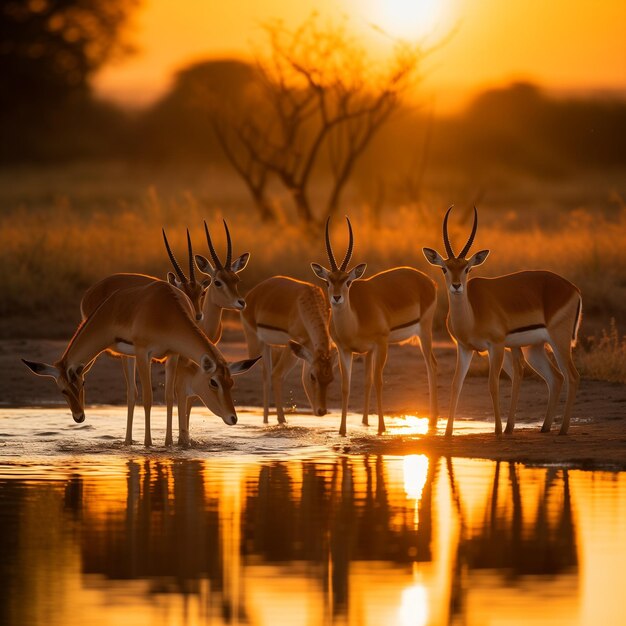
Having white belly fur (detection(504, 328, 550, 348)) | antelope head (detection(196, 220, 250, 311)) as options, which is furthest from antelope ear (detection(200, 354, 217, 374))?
white belly fur (detection(504, 328, 550, 348))

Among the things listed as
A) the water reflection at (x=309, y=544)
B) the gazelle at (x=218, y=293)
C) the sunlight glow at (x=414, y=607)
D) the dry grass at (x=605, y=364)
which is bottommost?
the sunlight glow at (x=414, y=607)

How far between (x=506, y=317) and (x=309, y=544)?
543cm

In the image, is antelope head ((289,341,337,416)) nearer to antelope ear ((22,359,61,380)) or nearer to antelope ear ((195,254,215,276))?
antelope ear ((195,254,215,276))

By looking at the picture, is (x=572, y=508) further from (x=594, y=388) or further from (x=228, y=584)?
(x=594, y=388)

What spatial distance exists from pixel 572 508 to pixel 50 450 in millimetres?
4594

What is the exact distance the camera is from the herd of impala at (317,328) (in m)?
12.8

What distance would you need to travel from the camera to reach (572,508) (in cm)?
963

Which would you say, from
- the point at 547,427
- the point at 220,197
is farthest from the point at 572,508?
the point at 220,197

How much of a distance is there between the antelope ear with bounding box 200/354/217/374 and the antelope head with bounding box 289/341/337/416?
185 centimetres

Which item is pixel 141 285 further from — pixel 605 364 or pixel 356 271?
pixel 605 364

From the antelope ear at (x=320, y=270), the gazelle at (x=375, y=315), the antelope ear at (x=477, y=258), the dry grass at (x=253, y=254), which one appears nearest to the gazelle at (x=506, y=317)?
the antelope ear at (x=477, y=258)

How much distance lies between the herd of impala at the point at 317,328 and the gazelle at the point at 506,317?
12 millimetres

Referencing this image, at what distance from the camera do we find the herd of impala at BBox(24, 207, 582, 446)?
504 inches

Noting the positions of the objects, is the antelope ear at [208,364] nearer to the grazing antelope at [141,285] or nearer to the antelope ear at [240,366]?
the antelope ear at [240,366]
